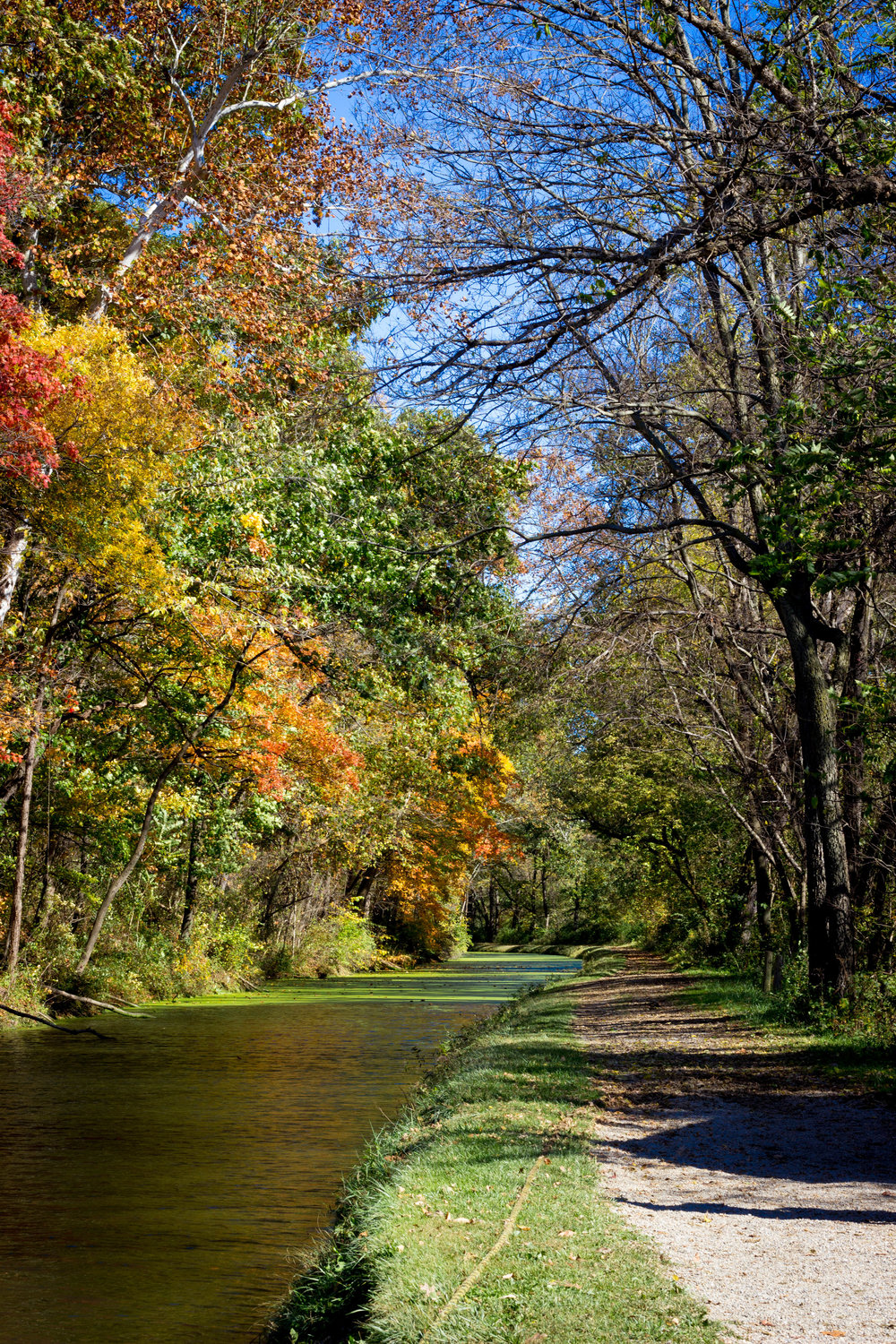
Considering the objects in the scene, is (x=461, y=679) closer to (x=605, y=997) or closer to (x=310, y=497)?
(x=310, y=497)

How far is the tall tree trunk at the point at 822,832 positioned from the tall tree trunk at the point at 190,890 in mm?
13361

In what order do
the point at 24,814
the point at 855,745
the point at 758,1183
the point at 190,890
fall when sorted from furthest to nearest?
1. the point at 190,890
2. the point at 24,814
3. the point at 855,745
4. the point at 758,1183

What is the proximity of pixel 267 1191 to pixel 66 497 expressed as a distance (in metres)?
9.66

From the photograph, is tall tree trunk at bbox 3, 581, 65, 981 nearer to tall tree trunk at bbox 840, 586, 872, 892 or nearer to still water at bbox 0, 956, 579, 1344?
still water at bbox 0, 956, 579, 1344

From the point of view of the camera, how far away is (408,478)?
64.4ft

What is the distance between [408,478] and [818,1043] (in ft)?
40.0

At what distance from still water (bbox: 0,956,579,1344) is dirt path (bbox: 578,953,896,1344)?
7.84ft

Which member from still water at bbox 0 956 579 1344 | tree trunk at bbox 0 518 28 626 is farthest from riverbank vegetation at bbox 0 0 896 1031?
still water at bbox 0 956 579 1344

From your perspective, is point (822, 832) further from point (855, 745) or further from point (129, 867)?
point (129, 867)

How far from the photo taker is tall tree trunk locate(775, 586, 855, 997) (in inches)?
509

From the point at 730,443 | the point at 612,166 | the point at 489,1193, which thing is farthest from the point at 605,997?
the point at 612,166

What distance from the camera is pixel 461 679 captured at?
800 inches

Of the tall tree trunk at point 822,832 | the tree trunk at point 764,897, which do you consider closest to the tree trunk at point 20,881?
the tall tree trunk at point 822,832

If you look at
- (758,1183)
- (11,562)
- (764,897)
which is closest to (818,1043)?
(758,1183)
